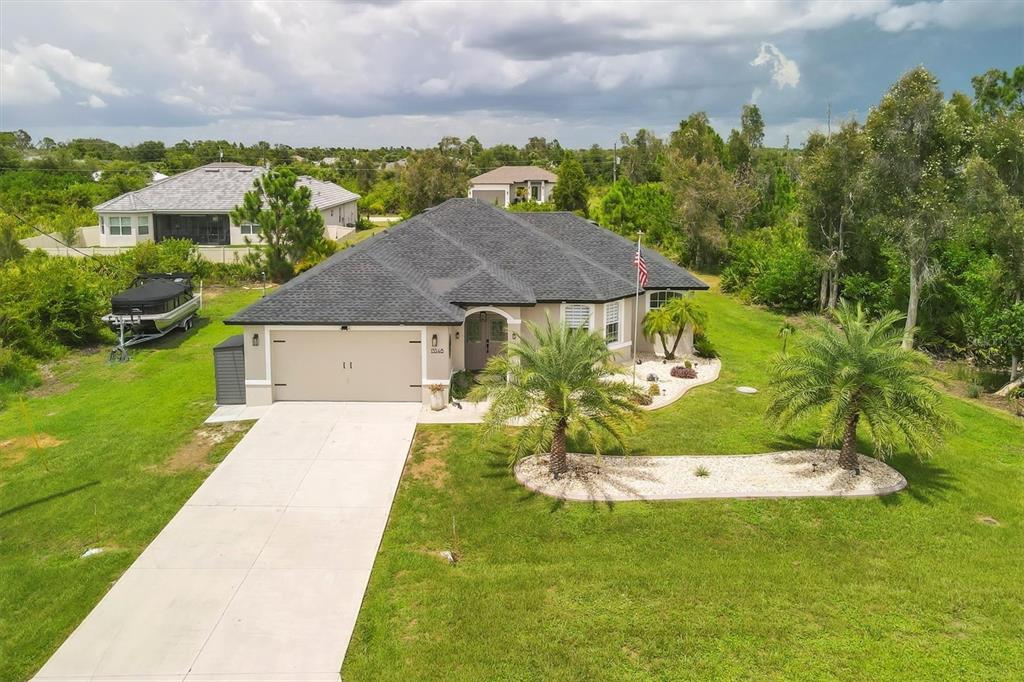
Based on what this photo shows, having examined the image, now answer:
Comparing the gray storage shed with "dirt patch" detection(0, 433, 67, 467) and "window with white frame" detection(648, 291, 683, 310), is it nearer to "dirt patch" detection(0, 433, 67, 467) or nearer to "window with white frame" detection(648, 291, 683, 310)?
"dirt patch" detection(0, 433, 67, 467)

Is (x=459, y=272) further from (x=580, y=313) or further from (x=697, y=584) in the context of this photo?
(x=697, y=584)

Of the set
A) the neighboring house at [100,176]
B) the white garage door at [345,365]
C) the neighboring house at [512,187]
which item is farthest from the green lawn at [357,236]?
the white garage door at [345,365]

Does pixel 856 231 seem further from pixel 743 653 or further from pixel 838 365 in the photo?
pixel 743 653

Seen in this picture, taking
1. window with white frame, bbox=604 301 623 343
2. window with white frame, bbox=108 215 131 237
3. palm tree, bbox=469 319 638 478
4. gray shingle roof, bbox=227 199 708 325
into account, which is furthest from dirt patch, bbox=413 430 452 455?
window with white frame, bbox=108 215 131 237

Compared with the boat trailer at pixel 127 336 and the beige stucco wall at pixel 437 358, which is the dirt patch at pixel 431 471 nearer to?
the beige stucco wall at pixel 437 358

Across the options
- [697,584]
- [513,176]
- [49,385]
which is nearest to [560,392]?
[697,584]

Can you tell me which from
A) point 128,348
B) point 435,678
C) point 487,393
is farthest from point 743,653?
point 128,348
